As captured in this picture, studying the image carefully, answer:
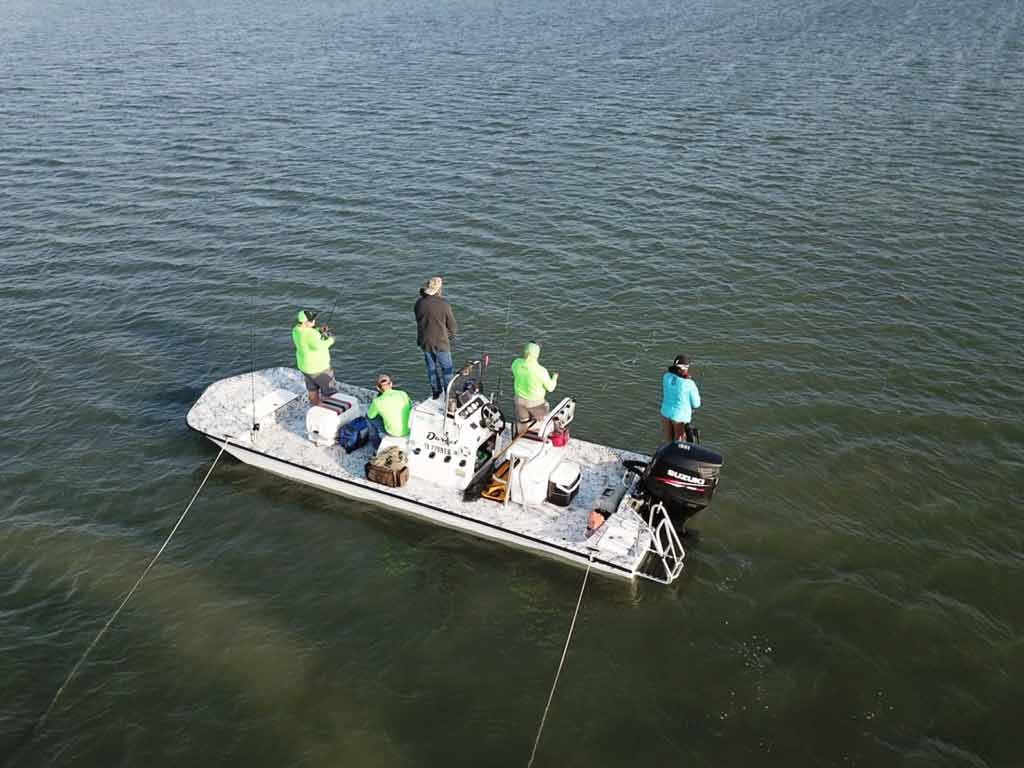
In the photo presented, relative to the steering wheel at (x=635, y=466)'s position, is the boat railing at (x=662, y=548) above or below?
below

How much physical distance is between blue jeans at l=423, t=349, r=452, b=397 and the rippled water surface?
2.97m

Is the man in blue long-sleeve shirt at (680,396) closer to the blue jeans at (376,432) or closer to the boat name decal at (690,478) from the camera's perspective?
the boat name decal at (690,478)

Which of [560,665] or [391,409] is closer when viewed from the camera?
[560,665]

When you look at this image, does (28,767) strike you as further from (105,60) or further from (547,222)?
(105,60)

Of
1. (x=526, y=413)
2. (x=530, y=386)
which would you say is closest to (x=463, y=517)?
(x=526, y=413)

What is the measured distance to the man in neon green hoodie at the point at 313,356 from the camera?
45.3 feet

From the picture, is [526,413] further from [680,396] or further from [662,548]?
[662,548]

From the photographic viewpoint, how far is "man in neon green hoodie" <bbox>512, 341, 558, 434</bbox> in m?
12.8

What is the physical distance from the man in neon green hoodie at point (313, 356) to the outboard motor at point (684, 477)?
6.56 metres

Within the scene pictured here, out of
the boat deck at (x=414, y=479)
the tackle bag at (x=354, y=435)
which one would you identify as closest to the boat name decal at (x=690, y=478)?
the boat deck at (x=414, y=479)

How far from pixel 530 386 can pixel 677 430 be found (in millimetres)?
2831

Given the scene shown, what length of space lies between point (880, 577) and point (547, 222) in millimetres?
16727

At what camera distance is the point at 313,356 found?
46.2 feet

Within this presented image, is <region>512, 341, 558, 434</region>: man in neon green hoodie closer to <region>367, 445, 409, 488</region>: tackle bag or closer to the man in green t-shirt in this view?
the man in green t-shirt
